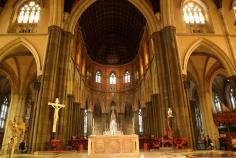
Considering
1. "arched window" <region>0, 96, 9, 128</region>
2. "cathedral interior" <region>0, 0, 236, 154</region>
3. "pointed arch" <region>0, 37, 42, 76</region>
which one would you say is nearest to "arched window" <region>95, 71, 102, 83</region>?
"cathedral interior" <region>0, 0, 236, 154</region>

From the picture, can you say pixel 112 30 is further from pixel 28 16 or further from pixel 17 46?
pixel 17 46

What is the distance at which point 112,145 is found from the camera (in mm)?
9203

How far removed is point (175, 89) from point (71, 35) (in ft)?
36.3

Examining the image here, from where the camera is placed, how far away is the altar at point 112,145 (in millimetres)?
9102

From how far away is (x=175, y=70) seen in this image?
16.6 meters

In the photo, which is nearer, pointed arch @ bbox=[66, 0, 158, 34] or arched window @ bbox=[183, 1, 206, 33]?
pointed arch @ bbox=[66, 0, 158, 34]

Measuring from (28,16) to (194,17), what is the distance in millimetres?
17378

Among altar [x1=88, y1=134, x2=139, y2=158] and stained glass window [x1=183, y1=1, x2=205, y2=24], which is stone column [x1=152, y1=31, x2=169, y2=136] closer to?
stained glass window [x1=183, y1=1, x2=205, y2=24]

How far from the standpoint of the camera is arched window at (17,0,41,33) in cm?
2000

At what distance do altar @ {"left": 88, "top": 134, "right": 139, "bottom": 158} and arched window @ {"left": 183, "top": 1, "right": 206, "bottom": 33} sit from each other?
48.7ft

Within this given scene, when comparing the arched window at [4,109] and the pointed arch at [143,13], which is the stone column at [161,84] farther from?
the arched window at [4,109]

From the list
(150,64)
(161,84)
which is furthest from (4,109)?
(161,84)

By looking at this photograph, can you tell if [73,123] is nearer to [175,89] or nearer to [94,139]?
[175,89]

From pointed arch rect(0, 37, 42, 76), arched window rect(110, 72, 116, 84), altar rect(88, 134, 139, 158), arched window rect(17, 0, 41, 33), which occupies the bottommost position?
altar rect(88, 134, 139, 158)
